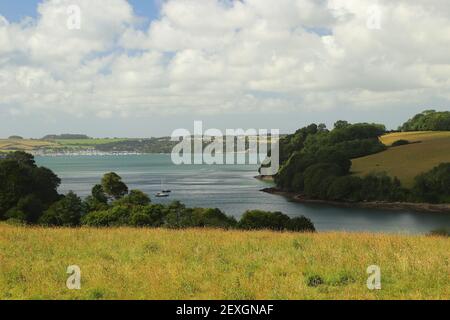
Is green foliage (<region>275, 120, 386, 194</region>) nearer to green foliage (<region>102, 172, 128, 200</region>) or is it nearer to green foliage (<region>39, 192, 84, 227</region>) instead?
green foliage (<region>102, 172, 128, 200</region>)

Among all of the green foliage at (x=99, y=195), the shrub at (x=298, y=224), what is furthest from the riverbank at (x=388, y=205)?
the shrub at (x=298, y=224)

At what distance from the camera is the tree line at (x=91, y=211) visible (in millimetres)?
56938

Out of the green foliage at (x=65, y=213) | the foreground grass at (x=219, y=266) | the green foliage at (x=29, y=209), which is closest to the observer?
the foreground grass at (x=219, y=266)

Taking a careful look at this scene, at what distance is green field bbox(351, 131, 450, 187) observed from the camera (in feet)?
480

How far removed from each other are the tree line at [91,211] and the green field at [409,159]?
89.0 meters

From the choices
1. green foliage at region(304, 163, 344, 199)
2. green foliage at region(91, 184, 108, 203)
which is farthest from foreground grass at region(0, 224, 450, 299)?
green foliage at region(304, 163, 344, 199)

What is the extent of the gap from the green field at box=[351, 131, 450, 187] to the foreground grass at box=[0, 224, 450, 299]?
128285mm

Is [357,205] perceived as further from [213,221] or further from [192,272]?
[192,272]

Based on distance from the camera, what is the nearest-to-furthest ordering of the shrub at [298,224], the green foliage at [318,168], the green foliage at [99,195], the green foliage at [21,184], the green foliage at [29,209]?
the shrub at [298,224] < the green foliage at [29,209] < the green foliage at [21,184] < the green foliage at [99,195] < the green foliage at [318,168]

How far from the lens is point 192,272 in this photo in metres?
12.3

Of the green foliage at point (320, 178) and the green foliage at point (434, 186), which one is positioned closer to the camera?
the green foliage at point (434, 186)

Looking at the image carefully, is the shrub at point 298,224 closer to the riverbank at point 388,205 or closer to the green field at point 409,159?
the riverbank at point 388,205
